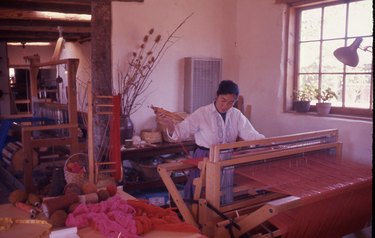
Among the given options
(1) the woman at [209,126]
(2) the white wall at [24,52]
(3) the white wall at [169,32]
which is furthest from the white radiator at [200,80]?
(2) the white wall at [24,52]

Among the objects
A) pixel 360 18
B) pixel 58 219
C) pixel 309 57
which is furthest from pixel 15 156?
pixel 360 18

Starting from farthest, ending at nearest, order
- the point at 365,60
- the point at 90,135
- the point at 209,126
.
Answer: the point at 365,60 < the point at 209,126 < the point at 90,135

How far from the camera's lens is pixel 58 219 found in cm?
162

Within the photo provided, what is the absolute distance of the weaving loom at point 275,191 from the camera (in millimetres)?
1910

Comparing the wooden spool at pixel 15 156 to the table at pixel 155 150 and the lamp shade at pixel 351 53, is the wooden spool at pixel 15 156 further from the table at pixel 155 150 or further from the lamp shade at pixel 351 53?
the lamp shade at pixel 351 53

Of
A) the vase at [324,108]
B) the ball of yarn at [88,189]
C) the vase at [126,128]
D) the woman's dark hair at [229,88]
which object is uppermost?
the woman's dark hair at [229,88]

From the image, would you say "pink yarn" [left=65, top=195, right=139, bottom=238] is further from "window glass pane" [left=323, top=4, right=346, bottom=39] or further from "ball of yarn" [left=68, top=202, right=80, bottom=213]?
"window glass pane" [left=323, top=4, right=346, bottom=39]

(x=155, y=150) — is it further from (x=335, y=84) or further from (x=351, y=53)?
(x=351, y=53)

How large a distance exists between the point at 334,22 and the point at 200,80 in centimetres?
144

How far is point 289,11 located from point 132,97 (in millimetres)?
1784

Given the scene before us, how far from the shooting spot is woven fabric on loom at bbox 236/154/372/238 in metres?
1.97

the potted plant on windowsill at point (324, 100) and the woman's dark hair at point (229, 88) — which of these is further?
Result: the potted plant on windowsill at point (324, 100)

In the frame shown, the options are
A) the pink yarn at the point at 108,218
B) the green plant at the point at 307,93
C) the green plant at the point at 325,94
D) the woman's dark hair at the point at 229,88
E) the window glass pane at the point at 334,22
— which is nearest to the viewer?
the pink yarn at the point at 108,218

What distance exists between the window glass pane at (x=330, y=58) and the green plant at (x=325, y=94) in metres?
0.19
